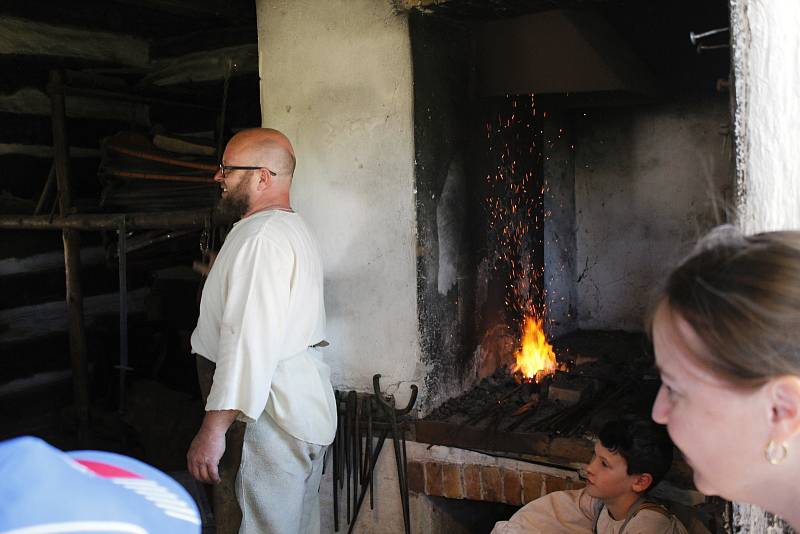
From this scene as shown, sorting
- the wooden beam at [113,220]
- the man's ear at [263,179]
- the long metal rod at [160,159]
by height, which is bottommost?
the wooden beam at [113,220]

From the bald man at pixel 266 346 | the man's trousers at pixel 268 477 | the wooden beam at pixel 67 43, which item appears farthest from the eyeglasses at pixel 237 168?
the wooden beam at pixel 67 43

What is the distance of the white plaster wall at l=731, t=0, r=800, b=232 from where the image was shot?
2.16m

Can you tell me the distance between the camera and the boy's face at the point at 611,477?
270 cm

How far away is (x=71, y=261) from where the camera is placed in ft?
14.9

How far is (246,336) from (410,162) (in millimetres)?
997

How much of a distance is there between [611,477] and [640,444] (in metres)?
0.15

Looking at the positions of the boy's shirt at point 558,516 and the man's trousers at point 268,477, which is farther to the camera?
the man's trousers at point 268,477

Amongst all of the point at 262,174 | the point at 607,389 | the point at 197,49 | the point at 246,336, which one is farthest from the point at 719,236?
the point at 197,49

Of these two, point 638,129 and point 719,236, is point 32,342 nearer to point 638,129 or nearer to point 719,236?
point 638,129

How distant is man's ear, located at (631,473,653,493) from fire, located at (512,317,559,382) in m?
1.30

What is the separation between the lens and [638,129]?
15.7ft

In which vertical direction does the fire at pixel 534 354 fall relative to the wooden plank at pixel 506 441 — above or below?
above

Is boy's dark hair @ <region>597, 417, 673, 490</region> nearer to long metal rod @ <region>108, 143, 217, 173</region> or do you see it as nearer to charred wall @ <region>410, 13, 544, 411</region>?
charred wall @ <region>410, 13, 544, 411</region>

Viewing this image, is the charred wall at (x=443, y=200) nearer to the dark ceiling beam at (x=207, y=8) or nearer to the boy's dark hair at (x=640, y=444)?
the boy's dark hair at (x=640, y=444)
